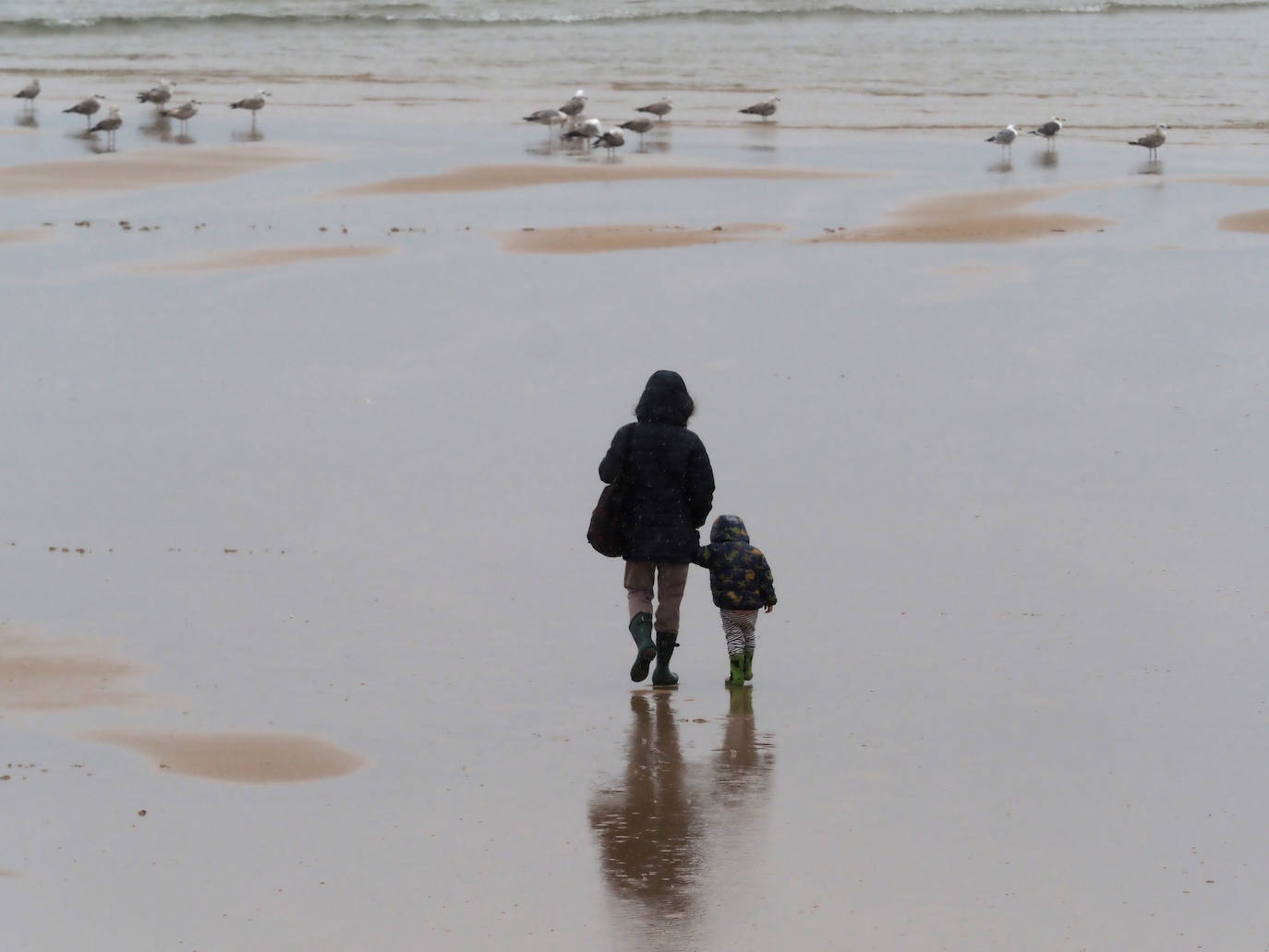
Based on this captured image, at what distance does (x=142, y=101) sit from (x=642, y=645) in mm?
24979

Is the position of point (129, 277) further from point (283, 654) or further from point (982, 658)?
point (982, 658)

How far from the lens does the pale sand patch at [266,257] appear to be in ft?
54.3

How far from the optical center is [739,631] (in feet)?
25.2

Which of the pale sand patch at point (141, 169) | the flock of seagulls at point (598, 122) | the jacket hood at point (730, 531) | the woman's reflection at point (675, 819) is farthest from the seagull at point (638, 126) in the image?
A: the woman's reflection at point (675, 819)

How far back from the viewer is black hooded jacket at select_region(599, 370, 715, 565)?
25.4ft

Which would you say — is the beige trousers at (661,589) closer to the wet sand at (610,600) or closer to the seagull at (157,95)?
the wet sand at (610,600)

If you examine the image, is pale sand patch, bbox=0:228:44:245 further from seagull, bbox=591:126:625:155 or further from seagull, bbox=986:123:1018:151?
seagull, bbox=986:123:1018:151

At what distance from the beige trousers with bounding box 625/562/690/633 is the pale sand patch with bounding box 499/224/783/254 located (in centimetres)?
1012

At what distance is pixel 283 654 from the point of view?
7.91 metres

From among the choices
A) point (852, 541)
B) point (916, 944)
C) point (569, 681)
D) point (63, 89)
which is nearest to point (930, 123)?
point (63, 89)

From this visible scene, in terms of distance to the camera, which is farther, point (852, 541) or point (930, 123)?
point (930, 123)

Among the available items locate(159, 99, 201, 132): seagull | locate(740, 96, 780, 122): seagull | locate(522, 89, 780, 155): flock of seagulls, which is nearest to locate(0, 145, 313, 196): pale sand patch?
locate(159, 99, 201, 132): seagull

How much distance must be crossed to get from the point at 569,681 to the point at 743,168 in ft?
55.3

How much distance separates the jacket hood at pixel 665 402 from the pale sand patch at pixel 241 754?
79.9 inches
